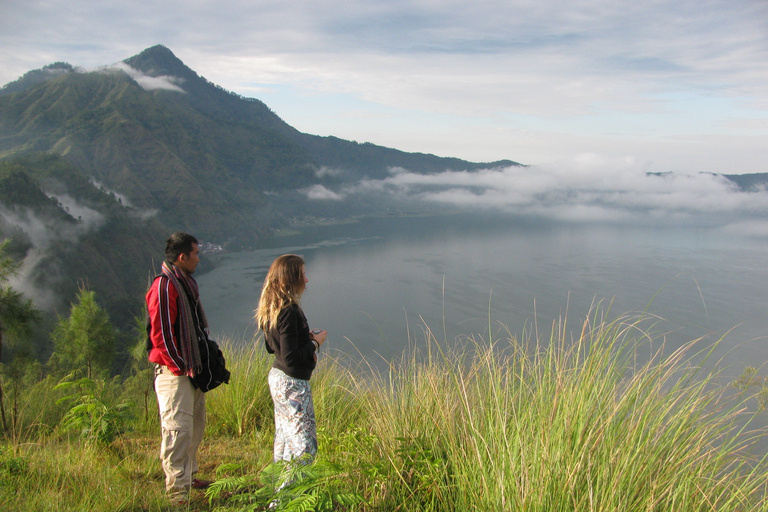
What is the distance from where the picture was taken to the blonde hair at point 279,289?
2.21 meters

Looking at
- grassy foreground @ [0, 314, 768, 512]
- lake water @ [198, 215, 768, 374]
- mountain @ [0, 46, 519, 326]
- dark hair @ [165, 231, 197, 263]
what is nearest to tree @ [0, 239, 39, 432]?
grassy foreground @ [0, 314, 768, 512]

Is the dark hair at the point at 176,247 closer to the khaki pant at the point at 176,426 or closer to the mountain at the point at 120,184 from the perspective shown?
the mountain at the point at 120,184

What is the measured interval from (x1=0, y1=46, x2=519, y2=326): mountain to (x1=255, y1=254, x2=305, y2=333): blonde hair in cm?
85

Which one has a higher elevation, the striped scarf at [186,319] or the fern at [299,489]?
the striped scarf at [186,319]

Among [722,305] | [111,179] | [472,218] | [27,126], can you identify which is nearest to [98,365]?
[722,305]

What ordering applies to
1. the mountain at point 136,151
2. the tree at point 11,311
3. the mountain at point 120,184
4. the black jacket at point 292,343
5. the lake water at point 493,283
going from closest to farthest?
the black jacket at point 292,343, the tree at point 11,311, the lake water at point 493,283, the mountain at point 120,184, the mountain at point 136,151

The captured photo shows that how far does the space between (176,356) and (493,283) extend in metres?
69.3

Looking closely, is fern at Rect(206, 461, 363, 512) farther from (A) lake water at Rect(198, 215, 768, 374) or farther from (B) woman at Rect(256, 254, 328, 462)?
(A) lake water at Rect(198, 215, 768, 374)

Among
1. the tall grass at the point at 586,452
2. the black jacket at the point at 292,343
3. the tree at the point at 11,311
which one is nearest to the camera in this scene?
the tall grass at the point at 586,452

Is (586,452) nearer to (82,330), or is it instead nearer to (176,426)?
(176,426)

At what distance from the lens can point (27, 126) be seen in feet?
370

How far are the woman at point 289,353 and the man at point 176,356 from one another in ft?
1.25

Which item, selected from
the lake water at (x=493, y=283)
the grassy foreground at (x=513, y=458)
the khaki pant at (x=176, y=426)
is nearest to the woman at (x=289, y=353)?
the grassy foreground at (x=513, y=458)

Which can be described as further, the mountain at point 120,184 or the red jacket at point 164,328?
the mountain at point 120,184
